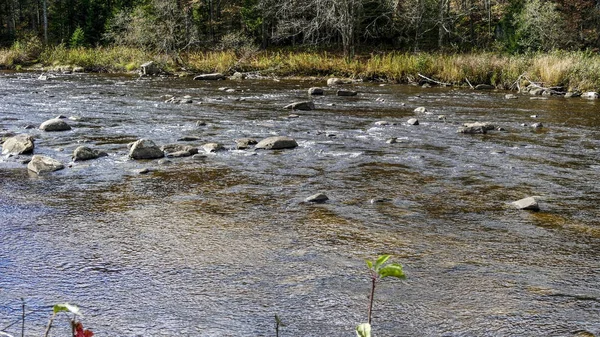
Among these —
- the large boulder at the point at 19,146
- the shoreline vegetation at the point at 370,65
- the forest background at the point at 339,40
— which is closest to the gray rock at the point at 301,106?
the large boulder at the point at 19,146

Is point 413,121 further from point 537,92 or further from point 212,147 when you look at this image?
point 537,92

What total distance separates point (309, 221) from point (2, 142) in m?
7.26

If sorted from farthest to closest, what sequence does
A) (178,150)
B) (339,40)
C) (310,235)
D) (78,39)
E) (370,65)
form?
(78,39)
(339,40)
(370,65)
(178,150)
(310,235)

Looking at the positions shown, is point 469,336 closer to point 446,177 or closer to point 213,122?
point 446,177

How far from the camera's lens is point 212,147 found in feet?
34.0

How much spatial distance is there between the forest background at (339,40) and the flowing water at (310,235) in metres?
12.6

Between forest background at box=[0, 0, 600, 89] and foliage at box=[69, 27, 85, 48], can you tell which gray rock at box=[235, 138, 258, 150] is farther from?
foliage at box=[69, 27, 85, 48]

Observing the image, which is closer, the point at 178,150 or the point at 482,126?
the point at 178,150

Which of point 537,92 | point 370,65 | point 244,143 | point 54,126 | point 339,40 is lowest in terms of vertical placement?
point 537,92

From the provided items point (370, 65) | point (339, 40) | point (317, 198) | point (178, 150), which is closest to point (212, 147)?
point (178, 150)

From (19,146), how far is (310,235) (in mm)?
6403

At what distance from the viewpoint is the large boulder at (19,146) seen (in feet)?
32.7

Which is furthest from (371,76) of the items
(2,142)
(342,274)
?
(342,274)

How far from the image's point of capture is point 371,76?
2670cm
